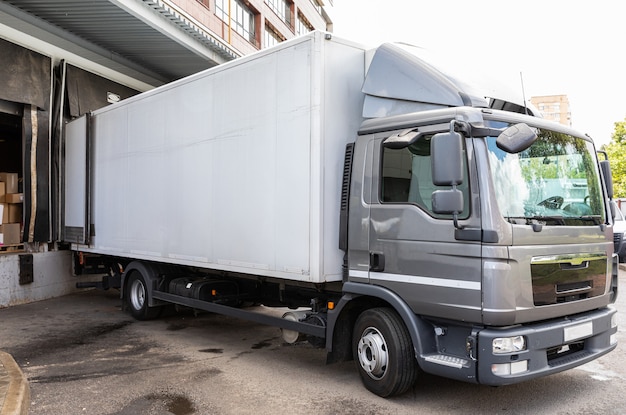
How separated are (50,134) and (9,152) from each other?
6.28 meters

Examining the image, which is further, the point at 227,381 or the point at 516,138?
the point at 227,381

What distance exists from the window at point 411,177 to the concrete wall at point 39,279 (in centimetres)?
849

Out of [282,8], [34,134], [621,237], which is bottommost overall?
[621,237]

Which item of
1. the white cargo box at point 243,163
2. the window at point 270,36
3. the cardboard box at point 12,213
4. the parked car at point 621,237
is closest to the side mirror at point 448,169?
the white cargo box at point 243,163

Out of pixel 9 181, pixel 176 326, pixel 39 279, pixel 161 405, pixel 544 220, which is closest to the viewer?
pixel 544 220

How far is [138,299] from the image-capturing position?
27.8 feet

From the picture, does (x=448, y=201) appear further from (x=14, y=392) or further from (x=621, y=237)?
(x=621, y=237)

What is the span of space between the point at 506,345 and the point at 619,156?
40.7m

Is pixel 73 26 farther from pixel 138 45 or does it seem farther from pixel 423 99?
pixel 423 99

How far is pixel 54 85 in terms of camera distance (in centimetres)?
1111

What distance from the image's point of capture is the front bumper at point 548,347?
3.90m

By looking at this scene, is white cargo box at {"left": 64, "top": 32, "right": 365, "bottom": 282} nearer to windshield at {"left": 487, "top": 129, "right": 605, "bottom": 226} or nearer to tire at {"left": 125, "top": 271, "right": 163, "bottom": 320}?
tire at {"left": 125, "top": 271, "right": 163, "bottom": 320}

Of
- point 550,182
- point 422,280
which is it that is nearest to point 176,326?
point 422,280

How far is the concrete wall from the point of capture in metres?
9.98
